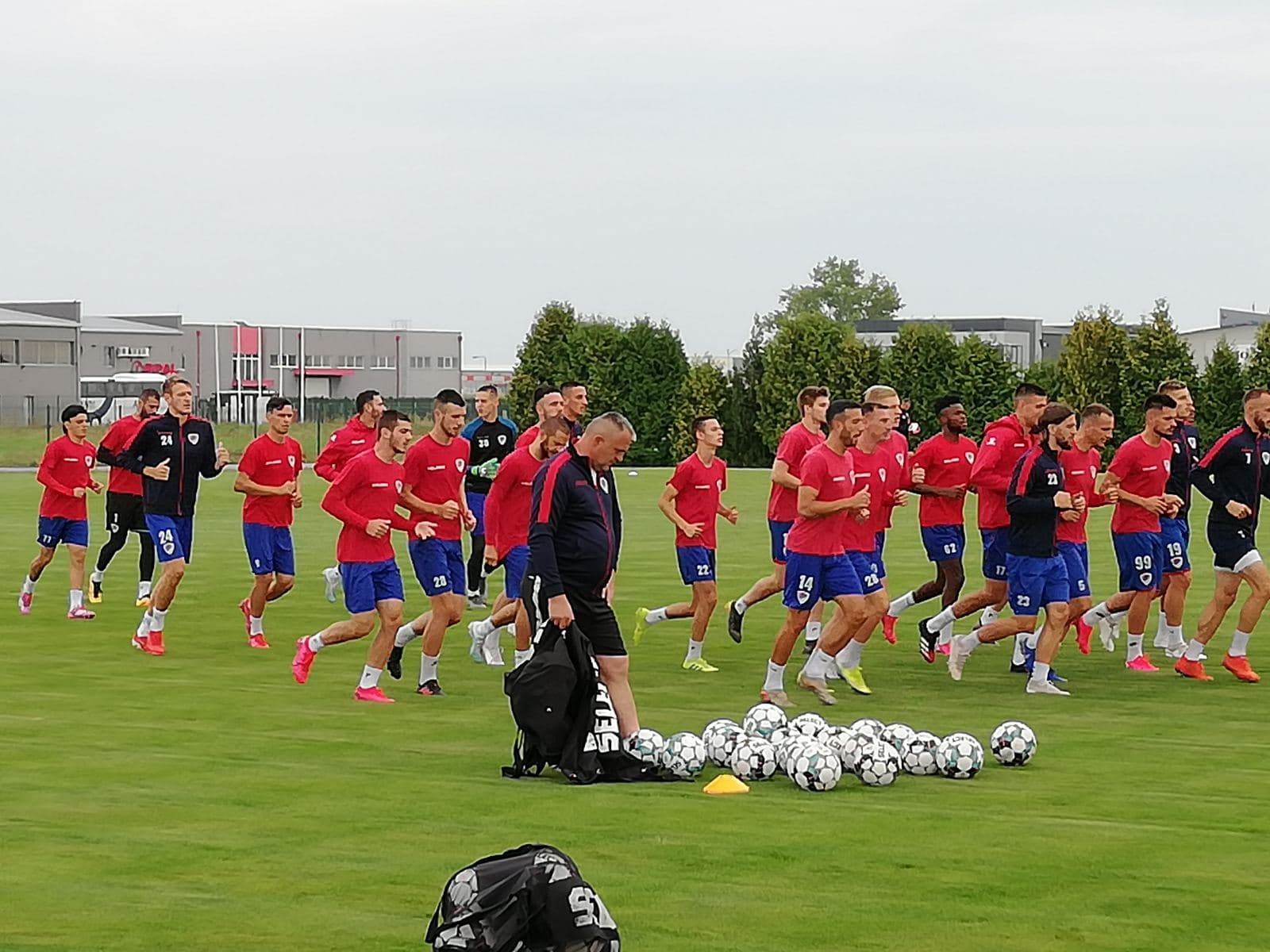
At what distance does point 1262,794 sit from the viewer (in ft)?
32.8

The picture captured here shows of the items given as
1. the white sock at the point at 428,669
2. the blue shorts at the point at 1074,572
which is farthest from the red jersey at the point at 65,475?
the blue shorts at the point at 1074,572

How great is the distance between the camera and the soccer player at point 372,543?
1364 centimetres

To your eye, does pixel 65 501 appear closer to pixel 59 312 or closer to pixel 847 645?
pixel 847 645

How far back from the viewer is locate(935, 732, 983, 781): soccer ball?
10.5m

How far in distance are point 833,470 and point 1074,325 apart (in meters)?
40.2

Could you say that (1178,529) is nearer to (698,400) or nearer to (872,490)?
(872,490)

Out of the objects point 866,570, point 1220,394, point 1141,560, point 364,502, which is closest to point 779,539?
point 866,570

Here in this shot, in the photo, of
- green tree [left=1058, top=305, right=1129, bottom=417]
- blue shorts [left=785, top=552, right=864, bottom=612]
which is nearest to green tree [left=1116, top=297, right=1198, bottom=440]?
green tree [left=1058, top=305, right=1129, bottom=417]

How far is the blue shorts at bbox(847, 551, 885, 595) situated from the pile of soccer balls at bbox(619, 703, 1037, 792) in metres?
3.03

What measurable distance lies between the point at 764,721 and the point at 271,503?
746 cm

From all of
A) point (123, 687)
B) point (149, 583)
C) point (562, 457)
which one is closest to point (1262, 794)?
point (562, 457)

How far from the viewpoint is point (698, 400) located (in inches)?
2345

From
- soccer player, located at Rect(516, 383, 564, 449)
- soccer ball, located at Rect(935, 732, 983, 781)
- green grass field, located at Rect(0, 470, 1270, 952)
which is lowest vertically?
green grass field, located at Rect(0, 470, 1270, 952)

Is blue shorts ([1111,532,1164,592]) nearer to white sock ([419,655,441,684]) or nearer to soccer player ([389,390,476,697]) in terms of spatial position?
soccer player ([389,390,476,697])
